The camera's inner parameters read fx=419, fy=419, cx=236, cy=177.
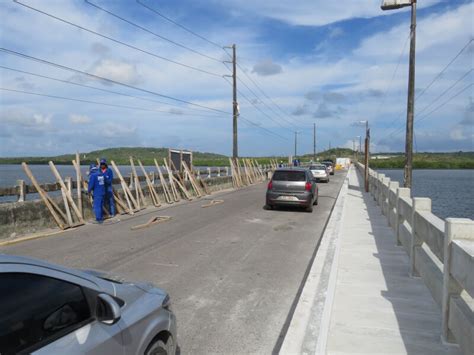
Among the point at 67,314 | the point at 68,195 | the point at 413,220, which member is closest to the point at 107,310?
the point at 67,314

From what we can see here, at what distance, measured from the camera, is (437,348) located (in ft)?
13.5

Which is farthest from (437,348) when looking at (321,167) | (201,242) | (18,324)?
(321,167)

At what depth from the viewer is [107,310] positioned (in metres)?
2.61

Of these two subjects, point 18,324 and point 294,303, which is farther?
point 294,303

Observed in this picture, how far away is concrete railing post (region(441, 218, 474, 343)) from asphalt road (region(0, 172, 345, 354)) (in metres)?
1.74

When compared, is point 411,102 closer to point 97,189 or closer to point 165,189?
point 165,189

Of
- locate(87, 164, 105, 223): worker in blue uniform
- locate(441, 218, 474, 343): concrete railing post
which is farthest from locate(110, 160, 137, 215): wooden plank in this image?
locate(441, 218, 474, 343): concrete railing post

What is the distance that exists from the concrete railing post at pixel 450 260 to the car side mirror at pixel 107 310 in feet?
10.6

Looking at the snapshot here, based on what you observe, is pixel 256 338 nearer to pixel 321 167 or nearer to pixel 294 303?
pixel 294 303

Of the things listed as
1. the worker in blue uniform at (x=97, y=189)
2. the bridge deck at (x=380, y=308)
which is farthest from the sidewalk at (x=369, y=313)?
the worker in blue uniform at (x=97, y=189)

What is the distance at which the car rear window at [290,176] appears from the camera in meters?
16.2

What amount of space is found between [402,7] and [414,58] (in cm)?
208

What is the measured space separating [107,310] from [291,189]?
1366 cm

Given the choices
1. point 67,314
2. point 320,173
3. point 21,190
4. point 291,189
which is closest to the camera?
point 67,314
